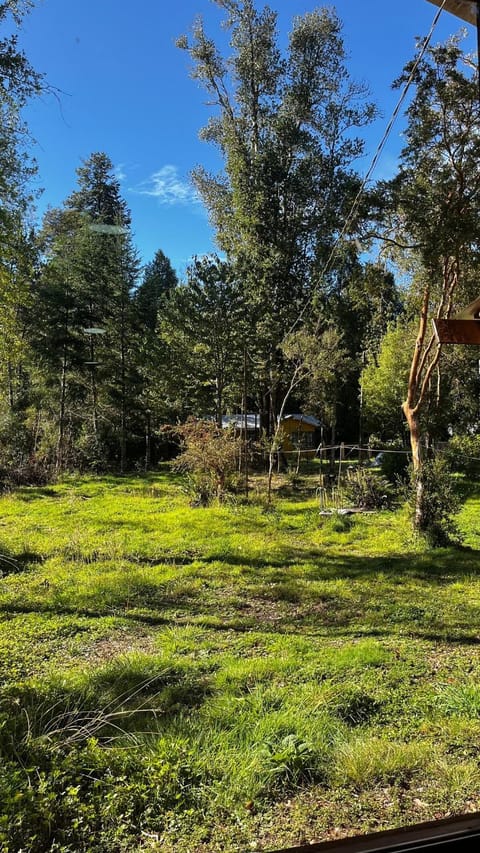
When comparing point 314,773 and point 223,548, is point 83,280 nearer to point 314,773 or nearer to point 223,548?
point 223,548

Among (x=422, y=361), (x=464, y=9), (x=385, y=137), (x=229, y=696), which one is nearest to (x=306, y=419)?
(x=422, y=361)

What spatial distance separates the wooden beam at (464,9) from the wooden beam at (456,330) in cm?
129

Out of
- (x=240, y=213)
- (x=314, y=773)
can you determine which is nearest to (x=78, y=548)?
(x=314, y=773)

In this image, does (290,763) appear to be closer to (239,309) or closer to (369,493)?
(369,493)

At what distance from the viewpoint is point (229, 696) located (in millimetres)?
2240

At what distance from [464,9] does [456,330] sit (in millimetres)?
1378

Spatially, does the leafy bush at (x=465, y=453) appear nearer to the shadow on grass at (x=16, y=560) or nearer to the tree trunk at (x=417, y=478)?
the tree trunk at (x=417, y=478)

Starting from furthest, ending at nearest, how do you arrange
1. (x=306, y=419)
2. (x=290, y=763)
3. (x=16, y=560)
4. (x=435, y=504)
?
1. (x=306, y=419)
2. (x=435, y=504)
3. (x=16, y=560)
4. (x=290, y=763)

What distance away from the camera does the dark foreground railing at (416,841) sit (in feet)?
2.39

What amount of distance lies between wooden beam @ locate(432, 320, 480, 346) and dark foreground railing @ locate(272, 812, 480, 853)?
1986 mm

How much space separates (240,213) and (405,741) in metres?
12.7

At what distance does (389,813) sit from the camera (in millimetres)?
1465

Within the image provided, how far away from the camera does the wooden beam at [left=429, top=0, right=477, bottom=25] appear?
3.76 feet

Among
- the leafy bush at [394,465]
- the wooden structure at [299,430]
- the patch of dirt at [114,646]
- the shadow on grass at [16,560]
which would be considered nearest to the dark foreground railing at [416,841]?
the patch of dirt at [114,646]
